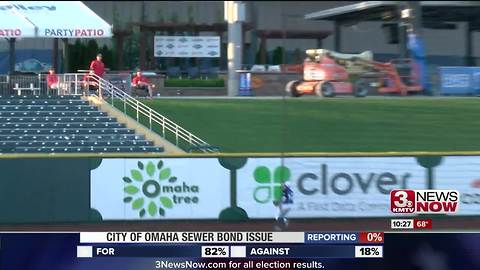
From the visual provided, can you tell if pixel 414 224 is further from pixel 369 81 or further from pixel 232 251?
pixel 369 81

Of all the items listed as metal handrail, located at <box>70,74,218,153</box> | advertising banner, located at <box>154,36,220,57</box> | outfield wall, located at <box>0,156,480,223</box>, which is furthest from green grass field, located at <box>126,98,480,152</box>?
advertising banner, located at <box>154,36,220,57</box>

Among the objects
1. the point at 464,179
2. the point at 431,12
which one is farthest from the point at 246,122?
the point at 431,12

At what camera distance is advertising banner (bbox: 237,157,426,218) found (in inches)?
154

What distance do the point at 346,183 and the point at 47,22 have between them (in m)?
16.4

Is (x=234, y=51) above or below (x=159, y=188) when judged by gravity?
above

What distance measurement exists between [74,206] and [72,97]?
277 inches

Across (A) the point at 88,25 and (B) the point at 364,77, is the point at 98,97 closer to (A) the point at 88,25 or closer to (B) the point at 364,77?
(A) the point at 88,25

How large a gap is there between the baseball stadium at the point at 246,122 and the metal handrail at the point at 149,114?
0.19 feet

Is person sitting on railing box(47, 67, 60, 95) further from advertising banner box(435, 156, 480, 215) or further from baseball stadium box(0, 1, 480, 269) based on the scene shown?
advertising banner box(435, 156, 480, 215)

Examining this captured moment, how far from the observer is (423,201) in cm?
302

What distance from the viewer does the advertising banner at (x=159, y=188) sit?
10.7m

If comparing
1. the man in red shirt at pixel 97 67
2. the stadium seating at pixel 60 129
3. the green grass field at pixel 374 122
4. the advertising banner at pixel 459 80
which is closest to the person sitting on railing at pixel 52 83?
the stadium seating at pixel 60 129

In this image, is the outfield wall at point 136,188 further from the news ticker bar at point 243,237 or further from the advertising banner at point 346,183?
the news ticker bar at point 243,237

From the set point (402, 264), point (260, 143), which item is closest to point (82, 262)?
point (402, 264)
